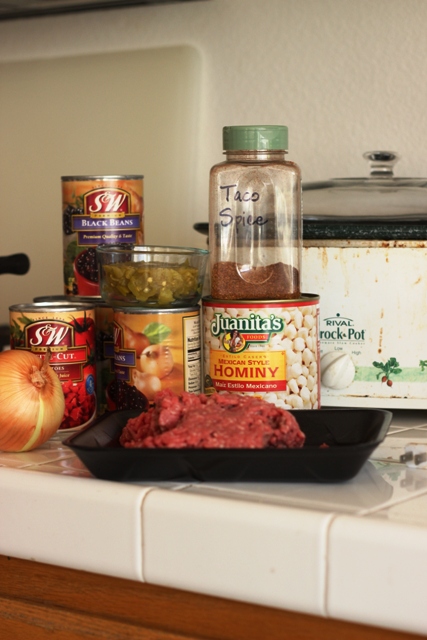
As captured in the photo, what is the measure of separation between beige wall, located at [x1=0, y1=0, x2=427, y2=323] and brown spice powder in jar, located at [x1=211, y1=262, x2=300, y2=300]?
43 cm

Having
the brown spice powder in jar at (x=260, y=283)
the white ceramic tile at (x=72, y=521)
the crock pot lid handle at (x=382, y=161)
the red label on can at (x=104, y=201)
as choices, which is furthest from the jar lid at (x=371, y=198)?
the white ceramic tile at (x=72, y=521)

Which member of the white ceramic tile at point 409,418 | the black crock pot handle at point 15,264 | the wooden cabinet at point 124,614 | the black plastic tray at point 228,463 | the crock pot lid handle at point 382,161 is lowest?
the wooden cabinet at point 124,614

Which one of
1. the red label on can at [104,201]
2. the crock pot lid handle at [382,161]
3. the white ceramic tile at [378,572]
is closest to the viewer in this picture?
the white ceramic tile at [378,572]

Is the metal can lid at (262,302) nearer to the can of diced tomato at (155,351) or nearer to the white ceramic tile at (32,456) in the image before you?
the can of diced tomato at (155,351)

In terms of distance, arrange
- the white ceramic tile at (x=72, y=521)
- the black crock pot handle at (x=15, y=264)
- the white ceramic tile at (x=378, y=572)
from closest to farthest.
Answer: the white ceramic tile at (x=378, y=572) → the white ceramic tile at (x=72, y=521) → the black crock pot handle at (x=15, y=264)

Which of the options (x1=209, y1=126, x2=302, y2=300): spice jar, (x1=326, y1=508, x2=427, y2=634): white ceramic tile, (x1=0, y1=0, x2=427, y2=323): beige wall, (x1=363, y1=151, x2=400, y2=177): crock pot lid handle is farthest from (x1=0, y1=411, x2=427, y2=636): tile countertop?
(x1=0, y1=0, x2=427, y2=323): beige wall

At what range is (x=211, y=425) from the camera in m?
0.79

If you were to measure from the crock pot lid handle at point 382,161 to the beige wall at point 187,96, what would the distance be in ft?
0.42

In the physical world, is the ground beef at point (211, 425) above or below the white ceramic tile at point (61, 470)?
above

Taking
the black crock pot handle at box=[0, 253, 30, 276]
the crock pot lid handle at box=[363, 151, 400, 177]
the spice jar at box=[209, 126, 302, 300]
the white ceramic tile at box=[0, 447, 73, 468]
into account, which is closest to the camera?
the white ceramic tile at box=[0, 447, 73, 468]

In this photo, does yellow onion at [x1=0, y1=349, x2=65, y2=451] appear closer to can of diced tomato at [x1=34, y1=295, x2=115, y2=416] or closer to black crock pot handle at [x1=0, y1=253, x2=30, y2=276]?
can of diced tomato at [x1=34, y1=295, x2=115, y2=416]

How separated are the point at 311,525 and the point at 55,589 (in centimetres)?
25

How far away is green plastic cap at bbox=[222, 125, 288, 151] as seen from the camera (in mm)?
954

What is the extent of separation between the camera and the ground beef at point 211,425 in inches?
30.6
